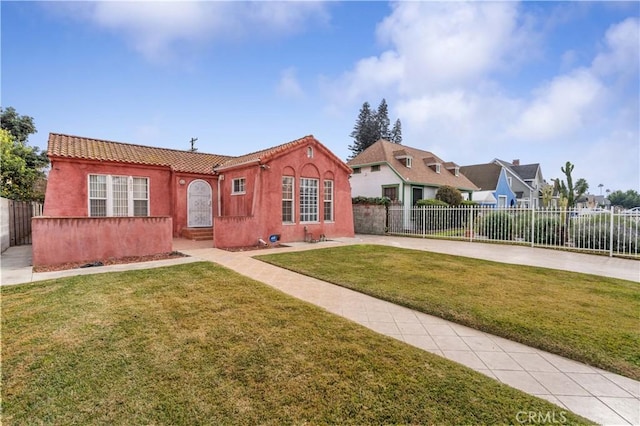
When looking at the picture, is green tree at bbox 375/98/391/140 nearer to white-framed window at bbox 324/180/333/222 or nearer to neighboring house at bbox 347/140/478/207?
neighboring house at bbox 347/140/478/207

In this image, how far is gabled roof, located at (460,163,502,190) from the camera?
107 ft

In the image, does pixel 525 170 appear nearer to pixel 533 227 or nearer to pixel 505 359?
pixel 533 227

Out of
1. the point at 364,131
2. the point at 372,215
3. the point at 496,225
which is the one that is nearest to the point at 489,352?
the point at 496,225

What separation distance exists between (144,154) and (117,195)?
303 cm

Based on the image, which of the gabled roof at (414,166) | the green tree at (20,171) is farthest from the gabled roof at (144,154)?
the gabled roof at (414,166)

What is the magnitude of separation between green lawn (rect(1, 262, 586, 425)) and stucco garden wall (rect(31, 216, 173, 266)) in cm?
396

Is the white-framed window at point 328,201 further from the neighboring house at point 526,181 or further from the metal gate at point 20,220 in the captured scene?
the neighboring house at point 526,181

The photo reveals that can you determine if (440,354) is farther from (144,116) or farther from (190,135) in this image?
(190,135)

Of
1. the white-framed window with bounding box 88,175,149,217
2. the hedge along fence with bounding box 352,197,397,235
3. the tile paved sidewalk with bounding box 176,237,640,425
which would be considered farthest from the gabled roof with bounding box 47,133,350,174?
the tile paved sidewalk with bounding box 176,237,640,425

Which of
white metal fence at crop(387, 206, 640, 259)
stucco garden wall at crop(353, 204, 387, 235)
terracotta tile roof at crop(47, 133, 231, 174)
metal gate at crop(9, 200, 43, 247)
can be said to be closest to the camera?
white metal fence at crop(387, 206, 640, 259)

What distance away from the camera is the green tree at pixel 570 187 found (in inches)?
721

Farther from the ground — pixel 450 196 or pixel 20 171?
pixel 20 171

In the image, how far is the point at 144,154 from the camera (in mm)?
15758

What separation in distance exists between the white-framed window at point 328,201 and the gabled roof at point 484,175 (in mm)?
24744
